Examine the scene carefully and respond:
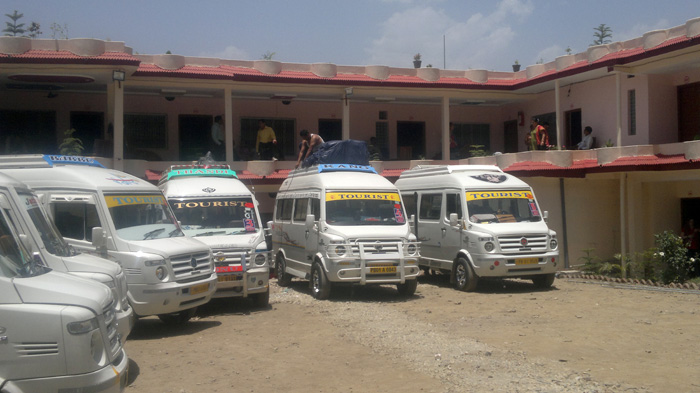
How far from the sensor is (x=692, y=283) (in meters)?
13.6

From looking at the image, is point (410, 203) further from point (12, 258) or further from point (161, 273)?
point (12, 258)

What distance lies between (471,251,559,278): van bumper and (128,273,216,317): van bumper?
6020 millimetres

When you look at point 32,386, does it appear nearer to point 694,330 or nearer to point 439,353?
point 439,353

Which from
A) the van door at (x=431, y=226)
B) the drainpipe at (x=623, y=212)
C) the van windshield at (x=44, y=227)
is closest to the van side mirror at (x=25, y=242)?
the van windshield at (x=44, y=227)

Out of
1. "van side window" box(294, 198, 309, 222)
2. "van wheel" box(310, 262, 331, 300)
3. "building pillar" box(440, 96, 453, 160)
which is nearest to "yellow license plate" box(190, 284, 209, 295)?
"van wheel" box(310, 262, 331, 300)

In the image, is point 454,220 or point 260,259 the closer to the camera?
point 260,259

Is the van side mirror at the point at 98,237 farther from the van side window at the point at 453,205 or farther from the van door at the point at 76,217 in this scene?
the van side window at the point at 453,205

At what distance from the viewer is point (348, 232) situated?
12438 millimetres

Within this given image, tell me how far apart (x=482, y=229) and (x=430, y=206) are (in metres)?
2.09

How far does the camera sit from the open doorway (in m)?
24.5

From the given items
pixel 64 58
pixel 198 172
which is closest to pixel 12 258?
pixel 198 172

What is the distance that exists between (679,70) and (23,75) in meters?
17.6

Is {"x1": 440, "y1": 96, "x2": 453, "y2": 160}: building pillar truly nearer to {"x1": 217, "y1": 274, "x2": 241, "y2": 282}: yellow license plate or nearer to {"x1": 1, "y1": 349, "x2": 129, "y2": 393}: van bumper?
{"x1": 217, "y1": 274, "x2": 241, "y2": 282}: yellow license plate

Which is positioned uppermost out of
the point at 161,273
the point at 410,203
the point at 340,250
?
the point at 410,203
